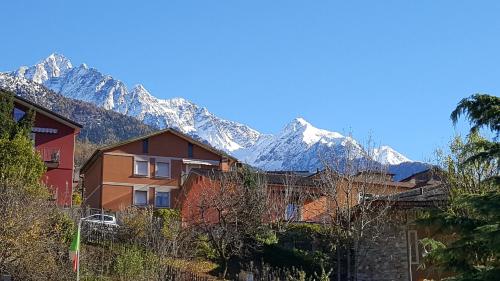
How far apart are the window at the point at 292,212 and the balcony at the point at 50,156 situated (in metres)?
15.1

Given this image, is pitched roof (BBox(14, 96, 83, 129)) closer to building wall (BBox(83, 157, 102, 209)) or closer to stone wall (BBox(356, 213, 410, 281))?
building wall (BBox(83, 157, 102, 209))

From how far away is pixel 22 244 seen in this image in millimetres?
20922

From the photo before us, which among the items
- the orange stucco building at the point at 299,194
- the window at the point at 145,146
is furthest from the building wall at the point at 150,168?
the orange stucco building at the point at 299,194

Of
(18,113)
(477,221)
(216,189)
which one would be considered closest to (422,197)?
(216,189)

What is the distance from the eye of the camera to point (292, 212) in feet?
129

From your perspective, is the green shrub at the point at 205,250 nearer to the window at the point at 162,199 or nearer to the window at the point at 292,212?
the window at the point at 292,212

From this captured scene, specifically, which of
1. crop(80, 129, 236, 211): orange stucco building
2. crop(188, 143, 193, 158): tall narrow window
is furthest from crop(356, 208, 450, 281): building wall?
crop(188, 143, 193, 158): tall narrow window

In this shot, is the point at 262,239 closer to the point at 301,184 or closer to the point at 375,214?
the point at 375,214

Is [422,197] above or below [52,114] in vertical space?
below

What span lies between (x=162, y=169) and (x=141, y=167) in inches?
66.2

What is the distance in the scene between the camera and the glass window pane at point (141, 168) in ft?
177

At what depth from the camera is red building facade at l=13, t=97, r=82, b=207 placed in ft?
142

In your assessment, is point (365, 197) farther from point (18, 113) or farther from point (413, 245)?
point (18, 113)

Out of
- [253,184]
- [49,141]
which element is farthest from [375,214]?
[49,141]
